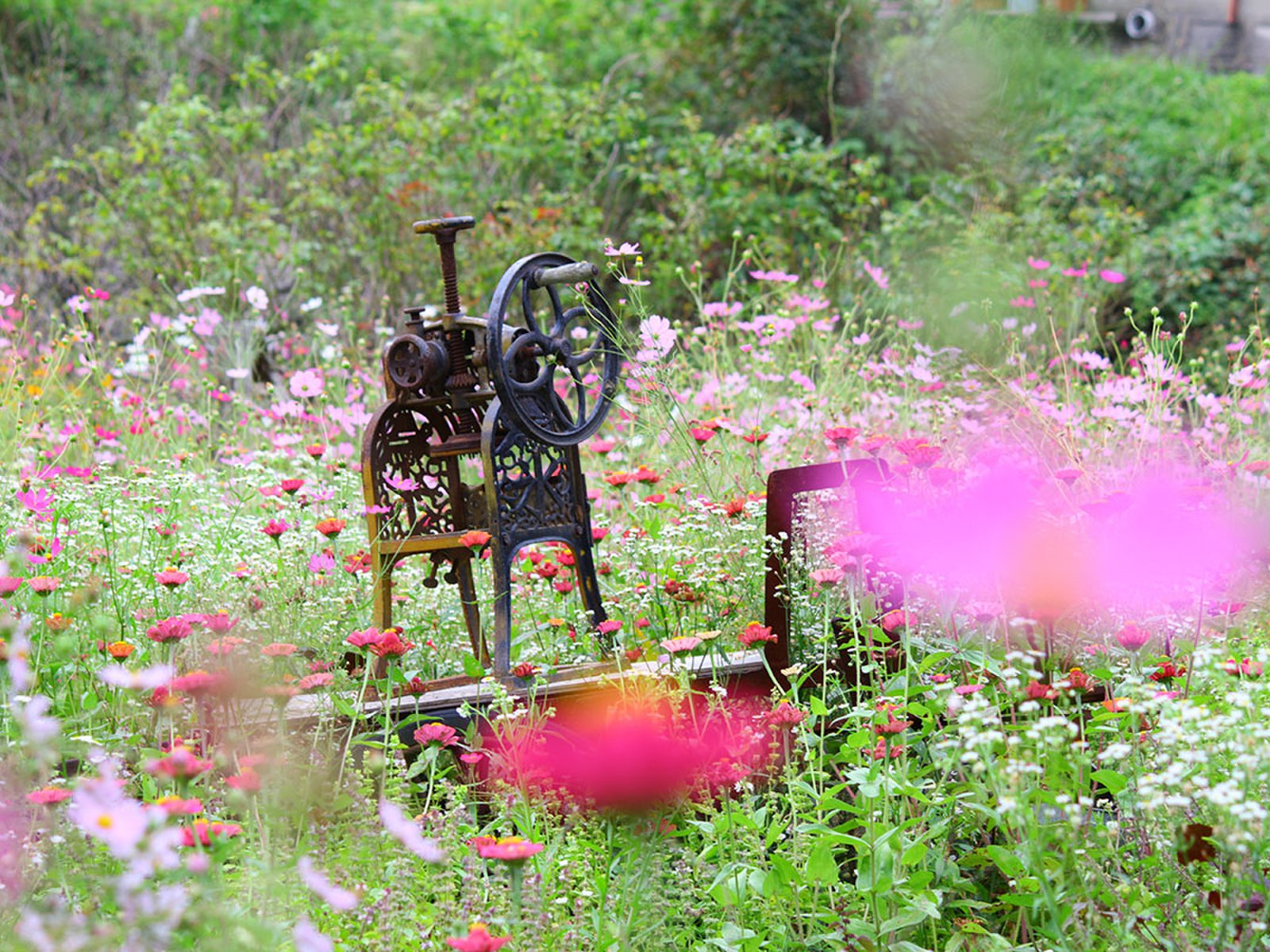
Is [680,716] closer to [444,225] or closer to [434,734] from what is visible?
[434,734]

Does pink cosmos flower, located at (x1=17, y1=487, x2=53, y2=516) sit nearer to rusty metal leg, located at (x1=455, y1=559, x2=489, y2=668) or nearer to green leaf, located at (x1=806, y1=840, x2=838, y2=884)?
rusty metal leg, located at (x1=455, y1=559, x2=489, y2=668)

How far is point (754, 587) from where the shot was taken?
3.04 meters

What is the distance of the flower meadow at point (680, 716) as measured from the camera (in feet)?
5.60

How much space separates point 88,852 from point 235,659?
0.33 metres

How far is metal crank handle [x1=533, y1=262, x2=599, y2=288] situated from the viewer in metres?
2.77

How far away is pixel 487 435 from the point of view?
8.98ft

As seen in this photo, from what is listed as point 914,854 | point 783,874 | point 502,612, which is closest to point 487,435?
point 502,612

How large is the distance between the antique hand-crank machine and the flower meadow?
0.16 meters

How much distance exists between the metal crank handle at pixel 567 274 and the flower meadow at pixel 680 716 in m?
0.29

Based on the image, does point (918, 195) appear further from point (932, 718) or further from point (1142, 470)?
point (932, 718)

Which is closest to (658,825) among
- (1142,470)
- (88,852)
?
(88,852)

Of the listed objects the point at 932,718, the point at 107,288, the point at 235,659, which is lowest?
the point at 932,718

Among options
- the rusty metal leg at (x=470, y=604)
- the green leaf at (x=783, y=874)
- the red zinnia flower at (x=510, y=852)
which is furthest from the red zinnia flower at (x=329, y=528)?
the red zinnia flower at (x=510, y=852)

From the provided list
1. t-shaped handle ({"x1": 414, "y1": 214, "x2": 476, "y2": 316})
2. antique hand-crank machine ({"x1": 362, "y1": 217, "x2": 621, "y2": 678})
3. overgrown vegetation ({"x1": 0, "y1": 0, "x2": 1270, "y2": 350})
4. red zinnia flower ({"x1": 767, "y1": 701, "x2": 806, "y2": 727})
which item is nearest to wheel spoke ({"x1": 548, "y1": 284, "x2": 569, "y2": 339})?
antique hand-crank machine ({"x1": 362, "y1": 217, "x2": 621, "y2": 678})
